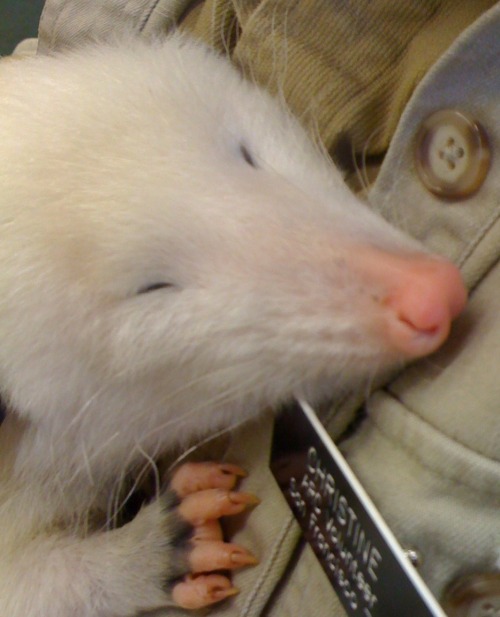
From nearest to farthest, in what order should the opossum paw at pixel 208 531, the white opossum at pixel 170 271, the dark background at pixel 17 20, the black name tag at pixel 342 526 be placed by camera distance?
the black name tag at pixel 342 526
the white opossum at pixel 170 271
the opossum paw at pixel 208 531
the dark background at pixel 17 20

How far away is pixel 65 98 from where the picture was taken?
34.7 inches

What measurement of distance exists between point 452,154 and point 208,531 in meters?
0.58

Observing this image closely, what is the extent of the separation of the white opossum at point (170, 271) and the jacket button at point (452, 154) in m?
0.08

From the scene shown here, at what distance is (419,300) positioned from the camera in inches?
25.2

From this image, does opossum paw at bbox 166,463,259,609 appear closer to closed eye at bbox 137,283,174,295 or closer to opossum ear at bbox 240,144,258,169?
closed eye at bbox 137,283,174,295

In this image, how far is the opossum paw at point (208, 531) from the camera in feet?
2.87

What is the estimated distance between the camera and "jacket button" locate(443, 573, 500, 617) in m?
0.63

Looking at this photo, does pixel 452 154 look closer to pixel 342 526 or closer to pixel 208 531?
pixel 342 526

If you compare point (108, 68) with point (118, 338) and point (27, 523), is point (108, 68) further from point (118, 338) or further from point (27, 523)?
point (27, 523)

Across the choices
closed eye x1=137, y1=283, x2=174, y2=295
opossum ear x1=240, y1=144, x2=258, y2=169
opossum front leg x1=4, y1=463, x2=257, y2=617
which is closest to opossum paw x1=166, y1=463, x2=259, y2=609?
opossum front leg x1=4, y1=463, x2=257, y2=617

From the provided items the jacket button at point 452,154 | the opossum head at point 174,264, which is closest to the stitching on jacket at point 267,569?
the opossum head at point 174,264

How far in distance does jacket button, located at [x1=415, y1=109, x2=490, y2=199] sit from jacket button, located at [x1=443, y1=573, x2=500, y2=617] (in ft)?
1.20

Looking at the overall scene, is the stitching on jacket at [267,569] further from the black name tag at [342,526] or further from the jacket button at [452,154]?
the jacket button at [452,154]

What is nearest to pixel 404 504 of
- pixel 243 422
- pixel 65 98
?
pixel 243 422
